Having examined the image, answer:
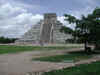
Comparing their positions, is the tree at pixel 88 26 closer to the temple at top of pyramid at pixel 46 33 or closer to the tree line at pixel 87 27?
the tree line at pixel 87 27

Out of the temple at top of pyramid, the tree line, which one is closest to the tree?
the tree line

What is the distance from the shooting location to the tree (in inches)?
987

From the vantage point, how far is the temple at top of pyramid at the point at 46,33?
79200mm

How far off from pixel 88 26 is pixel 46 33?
6100 centimetres

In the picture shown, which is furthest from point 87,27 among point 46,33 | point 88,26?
point 46,33

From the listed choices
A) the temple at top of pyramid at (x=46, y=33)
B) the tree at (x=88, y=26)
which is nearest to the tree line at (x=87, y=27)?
the tree at (x=88, y=26)

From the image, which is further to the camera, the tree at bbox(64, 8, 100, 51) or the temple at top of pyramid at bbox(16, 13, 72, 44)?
the temple at top of pyramid at bbox(16, 13, 72, 44)

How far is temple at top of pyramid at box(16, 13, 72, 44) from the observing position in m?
79.2

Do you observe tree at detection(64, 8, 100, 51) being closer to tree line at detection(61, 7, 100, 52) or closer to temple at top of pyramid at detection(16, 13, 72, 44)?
tree line at detection(61, 7, 100, 52)

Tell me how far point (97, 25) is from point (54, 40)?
5371 cm

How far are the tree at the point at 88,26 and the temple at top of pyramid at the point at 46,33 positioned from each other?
48.9m

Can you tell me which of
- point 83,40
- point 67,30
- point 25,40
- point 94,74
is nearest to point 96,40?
point 83,40

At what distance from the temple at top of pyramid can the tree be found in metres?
48.9

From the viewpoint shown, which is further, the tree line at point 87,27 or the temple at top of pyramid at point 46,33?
the temple at top of pyramid at point 46,33
